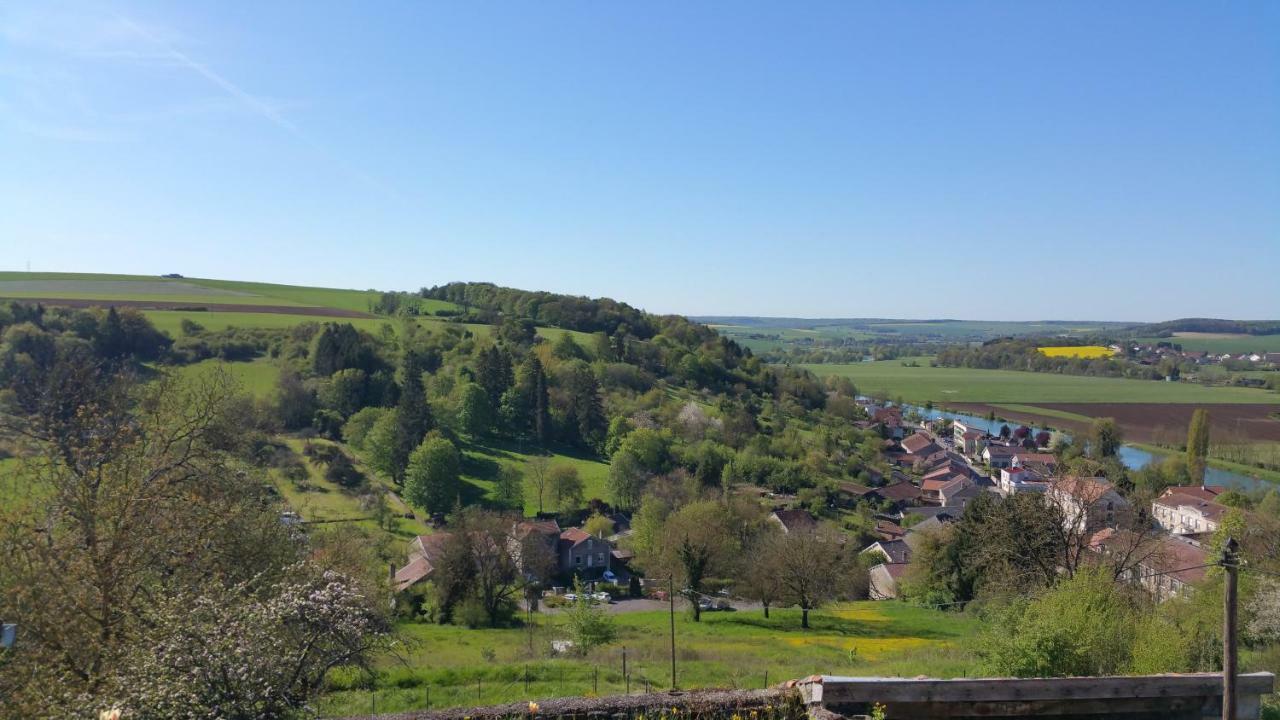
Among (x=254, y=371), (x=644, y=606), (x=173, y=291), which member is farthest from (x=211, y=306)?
(x=644, y=606)

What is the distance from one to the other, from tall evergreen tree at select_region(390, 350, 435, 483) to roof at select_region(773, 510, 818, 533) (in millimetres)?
24977

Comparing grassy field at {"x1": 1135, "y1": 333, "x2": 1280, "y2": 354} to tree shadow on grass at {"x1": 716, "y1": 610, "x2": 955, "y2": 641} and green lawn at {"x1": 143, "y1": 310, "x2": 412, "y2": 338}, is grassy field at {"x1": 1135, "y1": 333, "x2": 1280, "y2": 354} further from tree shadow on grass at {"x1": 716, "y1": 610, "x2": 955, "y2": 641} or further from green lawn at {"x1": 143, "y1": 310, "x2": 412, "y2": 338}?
green lawn at {"x1": 143, "y1": 310, "x2": 412, "y2": 338}

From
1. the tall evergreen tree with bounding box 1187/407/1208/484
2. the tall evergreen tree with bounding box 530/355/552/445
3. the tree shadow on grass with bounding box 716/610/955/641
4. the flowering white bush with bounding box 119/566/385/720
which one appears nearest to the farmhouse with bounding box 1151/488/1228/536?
the tall evergreen tree with bounding box 1187/407/1208/484

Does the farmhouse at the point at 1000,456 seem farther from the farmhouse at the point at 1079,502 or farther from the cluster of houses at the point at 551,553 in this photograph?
the farmhouse at the point at 1079,502

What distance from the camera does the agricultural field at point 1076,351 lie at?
13550cm

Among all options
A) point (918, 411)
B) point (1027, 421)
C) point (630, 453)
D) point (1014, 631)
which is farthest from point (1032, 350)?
point (1014, 631)

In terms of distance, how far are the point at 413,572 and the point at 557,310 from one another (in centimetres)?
6745

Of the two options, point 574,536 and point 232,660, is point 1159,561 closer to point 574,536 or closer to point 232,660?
point 574,536

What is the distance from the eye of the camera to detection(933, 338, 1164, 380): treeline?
11744 cm

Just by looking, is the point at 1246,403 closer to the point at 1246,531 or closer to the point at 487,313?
the point at 1246,531

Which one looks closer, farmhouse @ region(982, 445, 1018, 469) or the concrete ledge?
the concrete ledge

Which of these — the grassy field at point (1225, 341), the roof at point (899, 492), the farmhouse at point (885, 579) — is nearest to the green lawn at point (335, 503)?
the farmhouse at point (885, 579)

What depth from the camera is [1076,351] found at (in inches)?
5551

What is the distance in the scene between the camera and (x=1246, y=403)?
3091 inches
